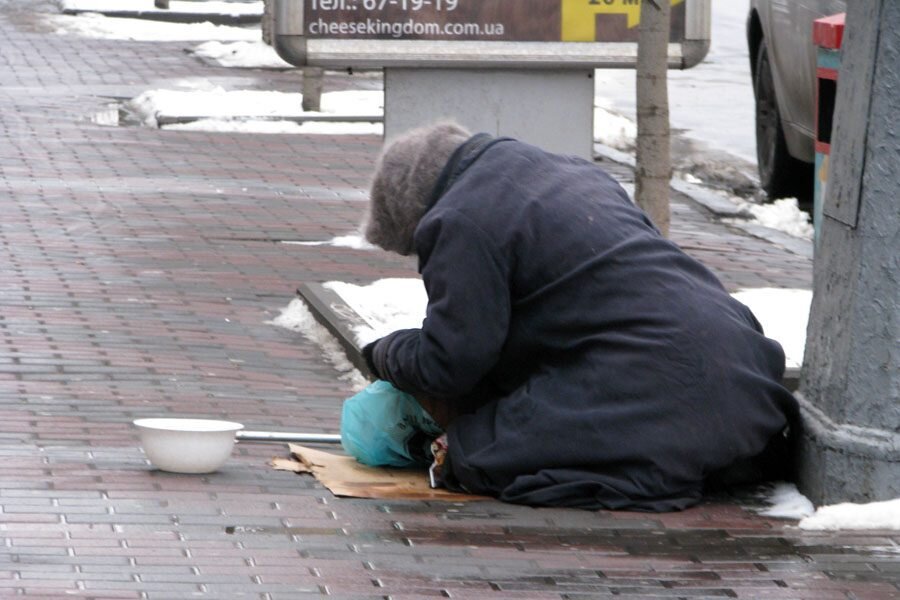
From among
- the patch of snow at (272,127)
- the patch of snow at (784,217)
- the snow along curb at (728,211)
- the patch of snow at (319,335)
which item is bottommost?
the patch of snow at (784,217)

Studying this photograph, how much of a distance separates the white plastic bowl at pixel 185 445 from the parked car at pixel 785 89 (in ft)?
18.1

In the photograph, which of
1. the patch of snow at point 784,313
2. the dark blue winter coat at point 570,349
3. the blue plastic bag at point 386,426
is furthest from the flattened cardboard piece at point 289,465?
the patch of snow at point 784,313

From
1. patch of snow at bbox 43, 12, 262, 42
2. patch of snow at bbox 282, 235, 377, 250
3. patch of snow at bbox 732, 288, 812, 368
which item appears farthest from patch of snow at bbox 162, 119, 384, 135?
patch of snow at bbox 43, 12, 262, 42

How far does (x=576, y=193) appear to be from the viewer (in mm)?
4793

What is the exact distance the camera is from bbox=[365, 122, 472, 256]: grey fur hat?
4.77 metres

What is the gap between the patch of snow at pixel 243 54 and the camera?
1866 cm

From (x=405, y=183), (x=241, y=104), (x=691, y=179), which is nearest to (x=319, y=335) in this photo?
(x=405, y=183)

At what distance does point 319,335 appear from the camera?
7.09 m

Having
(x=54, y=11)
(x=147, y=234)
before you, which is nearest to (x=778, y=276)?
(x=147, y=234)

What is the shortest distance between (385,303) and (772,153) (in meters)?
4.90

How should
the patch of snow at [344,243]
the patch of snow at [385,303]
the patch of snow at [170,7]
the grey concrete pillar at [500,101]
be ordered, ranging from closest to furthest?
the patch of snow at [385,303] < the grey concrete pillar at [500,101] < the patch of snow at [344,243] < the patch of snow at [170,7]

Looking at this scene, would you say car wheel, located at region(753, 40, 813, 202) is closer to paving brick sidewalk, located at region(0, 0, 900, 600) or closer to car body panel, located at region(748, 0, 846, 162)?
car body panel, located at region(748, 0, 846, 162)

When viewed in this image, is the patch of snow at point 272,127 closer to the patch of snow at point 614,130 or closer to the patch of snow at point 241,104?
the patch of snow at point 241,104

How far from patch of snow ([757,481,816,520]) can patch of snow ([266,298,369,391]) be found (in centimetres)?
179
